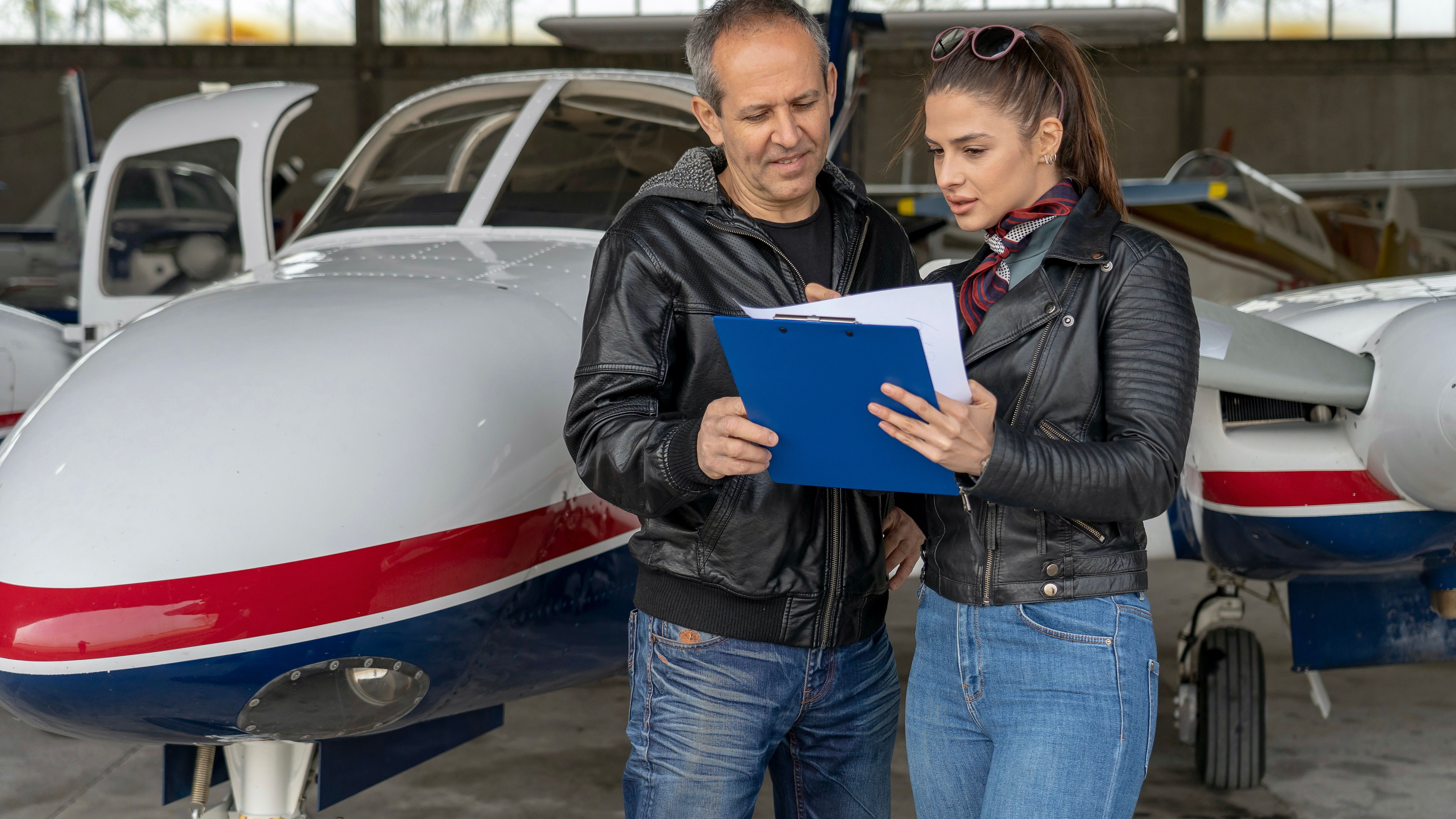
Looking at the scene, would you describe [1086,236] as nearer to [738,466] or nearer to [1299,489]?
[738,466]

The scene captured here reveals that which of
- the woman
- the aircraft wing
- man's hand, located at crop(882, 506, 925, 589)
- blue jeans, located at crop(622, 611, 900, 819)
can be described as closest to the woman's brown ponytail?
the woman

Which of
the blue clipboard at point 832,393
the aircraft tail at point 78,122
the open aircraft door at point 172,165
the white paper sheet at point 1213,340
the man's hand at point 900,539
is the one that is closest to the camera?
the blue clipboard at point 832,393

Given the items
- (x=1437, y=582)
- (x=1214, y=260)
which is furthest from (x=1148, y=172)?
(x=1437, y=582)

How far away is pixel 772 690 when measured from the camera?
1767mm

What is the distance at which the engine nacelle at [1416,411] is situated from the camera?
2.77 metres

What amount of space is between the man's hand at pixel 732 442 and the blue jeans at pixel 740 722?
341 mm

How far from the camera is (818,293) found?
156cm

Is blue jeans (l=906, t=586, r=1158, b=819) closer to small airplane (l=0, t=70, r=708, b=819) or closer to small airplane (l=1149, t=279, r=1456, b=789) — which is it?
small airplane (l=0, t=70, r=708, b=819)

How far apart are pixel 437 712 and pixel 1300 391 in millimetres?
2088

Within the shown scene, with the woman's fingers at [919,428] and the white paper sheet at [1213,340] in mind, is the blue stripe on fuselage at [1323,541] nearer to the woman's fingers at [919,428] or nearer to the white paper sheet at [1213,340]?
the white paper sheet at [1213,340]

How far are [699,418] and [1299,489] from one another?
208 centimetres

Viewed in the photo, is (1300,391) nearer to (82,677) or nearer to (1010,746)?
(1010,746)

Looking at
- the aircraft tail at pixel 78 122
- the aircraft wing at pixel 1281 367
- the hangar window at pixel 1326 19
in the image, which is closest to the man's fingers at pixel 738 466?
the aircraft wing at pixel 1281 367

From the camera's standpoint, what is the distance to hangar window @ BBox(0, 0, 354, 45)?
21.3m
